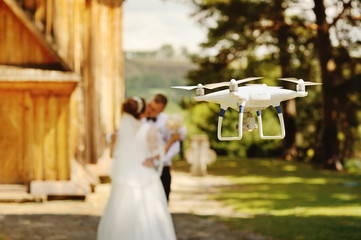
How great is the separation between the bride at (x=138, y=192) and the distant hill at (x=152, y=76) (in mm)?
53652

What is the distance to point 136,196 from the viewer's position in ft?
25.6

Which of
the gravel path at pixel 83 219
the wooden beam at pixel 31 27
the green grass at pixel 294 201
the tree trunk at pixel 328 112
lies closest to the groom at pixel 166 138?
the gravel path at pixel 83 219

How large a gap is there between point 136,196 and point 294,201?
31.1 ft

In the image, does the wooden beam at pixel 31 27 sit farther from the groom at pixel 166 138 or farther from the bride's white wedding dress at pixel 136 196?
the bride's white wedding dress at pixel 136 196

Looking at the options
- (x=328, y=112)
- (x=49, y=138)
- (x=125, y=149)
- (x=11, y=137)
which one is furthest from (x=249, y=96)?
(x=328, y=112)

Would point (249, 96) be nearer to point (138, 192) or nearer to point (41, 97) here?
point (138, 192)

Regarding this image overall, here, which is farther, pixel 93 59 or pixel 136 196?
pixel 93 59

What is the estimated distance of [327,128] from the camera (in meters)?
27.4

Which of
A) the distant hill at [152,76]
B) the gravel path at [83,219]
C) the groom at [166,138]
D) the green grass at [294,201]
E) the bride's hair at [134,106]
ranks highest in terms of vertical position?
the distant hill at [152,76]

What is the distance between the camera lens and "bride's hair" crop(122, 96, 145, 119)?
7016 mm

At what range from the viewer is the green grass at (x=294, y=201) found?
1183 cm

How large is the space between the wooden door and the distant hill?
1825 inches

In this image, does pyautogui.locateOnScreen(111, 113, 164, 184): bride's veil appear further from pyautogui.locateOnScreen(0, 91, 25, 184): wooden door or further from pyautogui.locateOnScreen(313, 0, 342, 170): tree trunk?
pyautogui.locateOnScreen(313, 0, 342, 170): tree trunk

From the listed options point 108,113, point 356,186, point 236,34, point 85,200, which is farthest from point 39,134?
point 236,34
